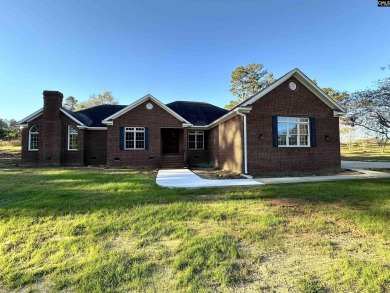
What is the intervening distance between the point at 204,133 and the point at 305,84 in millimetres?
8651

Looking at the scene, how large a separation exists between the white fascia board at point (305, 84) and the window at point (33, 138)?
16846 millimetres

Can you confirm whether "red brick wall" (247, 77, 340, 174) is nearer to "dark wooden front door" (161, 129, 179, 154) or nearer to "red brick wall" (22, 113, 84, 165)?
"dark wooden front door" (161, 129, 179, 154)

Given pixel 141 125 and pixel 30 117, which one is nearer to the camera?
pixel 141 125

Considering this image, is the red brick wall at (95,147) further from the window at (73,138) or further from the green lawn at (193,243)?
the green lawn at (193,243)

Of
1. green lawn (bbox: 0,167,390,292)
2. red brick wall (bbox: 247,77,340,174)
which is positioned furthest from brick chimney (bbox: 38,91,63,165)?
red brick wall (bbox: 247,77,340,174)

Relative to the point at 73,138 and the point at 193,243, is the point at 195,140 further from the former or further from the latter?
the point at 193,243

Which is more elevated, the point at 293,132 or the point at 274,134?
the point at 293,132

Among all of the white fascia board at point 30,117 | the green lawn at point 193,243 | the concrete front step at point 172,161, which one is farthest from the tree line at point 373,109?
the white fascia board at point 30,117

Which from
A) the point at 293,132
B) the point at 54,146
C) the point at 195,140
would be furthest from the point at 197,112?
the point at 54,146

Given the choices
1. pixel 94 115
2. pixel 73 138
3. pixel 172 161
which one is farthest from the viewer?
pixel 94 115

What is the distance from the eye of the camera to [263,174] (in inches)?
455

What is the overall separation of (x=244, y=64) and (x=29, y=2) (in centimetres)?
3428

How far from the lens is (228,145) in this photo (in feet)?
44.8

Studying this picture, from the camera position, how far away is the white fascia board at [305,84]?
1155cm
